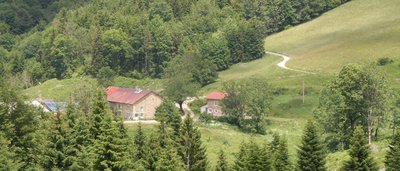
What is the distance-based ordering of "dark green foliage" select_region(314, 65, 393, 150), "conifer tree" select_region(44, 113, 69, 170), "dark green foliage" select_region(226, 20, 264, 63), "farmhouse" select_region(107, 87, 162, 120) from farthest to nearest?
1. "dark green foliage" select_region(226, 20, 264, 63)
2. "farmhouse" select_region(107, 87, 162, 120)
3. "dark green foliage" select_region(314, 65, 393, 150)
4. "conifer tree" select_region(44, 113, 69, 170)

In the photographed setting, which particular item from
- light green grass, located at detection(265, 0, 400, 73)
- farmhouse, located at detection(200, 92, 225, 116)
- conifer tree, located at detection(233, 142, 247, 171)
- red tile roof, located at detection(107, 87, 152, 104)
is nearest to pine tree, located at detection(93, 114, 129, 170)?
conifer tree, located at detection(233, 142, 247, 171)

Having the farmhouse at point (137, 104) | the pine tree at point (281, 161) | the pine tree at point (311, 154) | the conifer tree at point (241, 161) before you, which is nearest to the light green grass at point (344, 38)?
the farmhouse at point (137, 104)

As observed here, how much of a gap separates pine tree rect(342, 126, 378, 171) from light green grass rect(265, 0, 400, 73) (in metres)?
73.8

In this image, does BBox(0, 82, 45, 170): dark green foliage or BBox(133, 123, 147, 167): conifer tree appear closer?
BBox(0, 82, 45, 170): dark green foliage

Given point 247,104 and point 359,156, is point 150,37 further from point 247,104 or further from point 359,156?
point 359,156

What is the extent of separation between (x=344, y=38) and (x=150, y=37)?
158 ft

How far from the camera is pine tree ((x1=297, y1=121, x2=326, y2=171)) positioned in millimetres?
47688

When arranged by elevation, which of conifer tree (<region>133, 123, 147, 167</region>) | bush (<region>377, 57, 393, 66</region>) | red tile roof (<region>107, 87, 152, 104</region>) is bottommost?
conifer tree (<region>133, 123, 147, 167</region>)

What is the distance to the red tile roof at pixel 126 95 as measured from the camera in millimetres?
109938

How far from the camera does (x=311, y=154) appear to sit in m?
48.0

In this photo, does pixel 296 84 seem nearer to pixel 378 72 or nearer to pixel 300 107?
pixel 300 107

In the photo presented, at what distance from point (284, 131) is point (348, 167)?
52048 millimetres

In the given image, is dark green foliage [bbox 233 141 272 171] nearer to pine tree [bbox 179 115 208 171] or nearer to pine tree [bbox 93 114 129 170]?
pine tree [bbox 179 115 208 171]

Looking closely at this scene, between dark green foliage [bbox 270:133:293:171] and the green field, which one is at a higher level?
the green field
